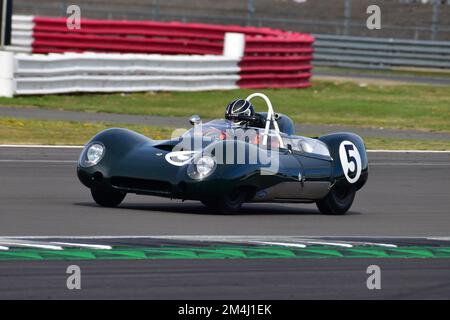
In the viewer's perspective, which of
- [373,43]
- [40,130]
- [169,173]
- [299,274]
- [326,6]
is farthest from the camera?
[326,6]

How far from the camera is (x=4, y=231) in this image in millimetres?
10570

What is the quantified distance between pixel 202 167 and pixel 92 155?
114 centimetres

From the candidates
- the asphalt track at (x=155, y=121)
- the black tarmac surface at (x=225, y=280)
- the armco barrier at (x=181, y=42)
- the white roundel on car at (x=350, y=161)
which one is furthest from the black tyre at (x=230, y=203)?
the armco barrier at (x=181, y=42)

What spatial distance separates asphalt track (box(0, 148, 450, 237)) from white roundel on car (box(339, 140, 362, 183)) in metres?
0.40

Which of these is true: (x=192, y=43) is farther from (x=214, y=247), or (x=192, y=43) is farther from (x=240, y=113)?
(x=214, y=247)

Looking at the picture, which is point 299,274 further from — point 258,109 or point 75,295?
point 258,109

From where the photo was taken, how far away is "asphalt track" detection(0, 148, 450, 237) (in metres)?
11.1

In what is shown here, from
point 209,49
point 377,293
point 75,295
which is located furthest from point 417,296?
point 209,49

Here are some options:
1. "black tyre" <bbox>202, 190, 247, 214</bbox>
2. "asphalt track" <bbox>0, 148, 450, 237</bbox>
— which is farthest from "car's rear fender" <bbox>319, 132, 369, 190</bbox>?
"black tyre" <bbox>202, 190, 247, 214</bbox>

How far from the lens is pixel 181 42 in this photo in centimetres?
3039

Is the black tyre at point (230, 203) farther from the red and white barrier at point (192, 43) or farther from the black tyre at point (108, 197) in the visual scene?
the red and white barrier at point (192, 43)

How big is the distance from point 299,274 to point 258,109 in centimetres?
1656

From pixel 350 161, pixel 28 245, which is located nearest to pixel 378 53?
pixel 350 161

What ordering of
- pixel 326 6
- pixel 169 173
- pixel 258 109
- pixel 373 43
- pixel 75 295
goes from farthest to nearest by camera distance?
pixel 326 6
pixel 373 43
pixel 258 109
pixel 169 173
pixel 75 295
